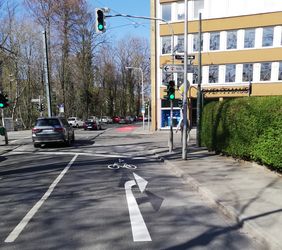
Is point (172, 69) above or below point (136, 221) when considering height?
above

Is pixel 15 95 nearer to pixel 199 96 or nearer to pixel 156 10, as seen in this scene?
pixel 156 10

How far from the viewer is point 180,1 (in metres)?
35.7

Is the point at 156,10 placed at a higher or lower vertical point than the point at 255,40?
higher

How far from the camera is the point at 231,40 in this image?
3503cm

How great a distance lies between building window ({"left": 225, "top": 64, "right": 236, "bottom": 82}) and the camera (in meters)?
35.2

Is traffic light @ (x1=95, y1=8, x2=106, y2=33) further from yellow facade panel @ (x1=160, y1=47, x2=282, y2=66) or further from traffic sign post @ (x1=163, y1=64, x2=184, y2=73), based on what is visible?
yellow facade panel @ (x1=160, y1=47, x2=282, y2=66)

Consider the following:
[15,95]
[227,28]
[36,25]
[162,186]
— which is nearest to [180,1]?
[227,28]

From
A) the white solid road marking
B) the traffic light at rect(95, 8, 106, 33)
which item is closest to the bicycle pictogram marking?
the white solid road marking

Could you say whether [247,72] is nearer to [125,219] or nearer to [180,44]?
[180,44]

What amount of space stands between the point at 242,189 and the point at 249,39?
29.6 m

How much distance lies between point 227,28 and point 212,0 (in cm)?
328

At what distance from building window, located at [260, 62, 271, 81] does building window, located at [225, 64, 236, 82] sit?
2699 millimetres

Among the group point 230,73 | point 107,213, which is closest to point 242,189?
point 107,213

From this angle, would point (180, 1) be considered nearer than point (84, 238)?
No
